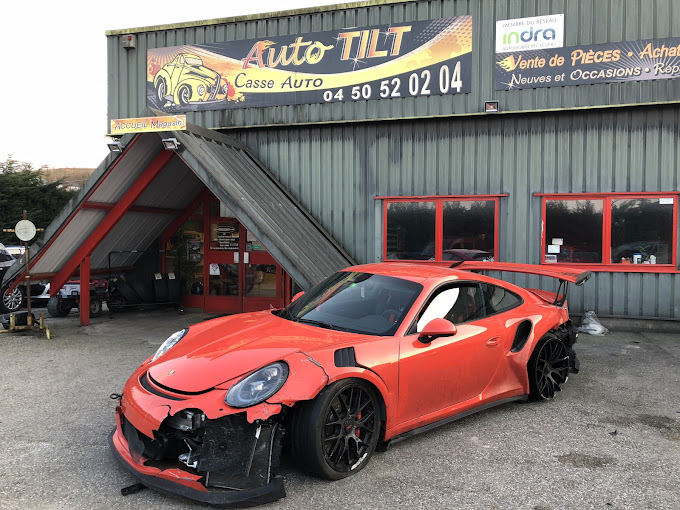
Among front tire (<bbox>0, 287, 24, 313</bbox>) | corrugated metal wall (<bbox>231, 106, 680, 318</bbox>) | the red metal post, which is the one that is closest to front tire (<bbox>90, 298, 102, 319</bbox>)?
the red metal post

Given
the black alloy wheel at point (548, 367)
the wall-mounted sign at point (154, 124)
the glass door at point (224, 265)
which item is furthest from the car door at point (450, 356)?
the glass door at point (224, 265)

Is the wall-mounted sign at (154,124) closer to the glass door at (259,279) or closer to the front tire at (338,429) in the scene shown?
the glass door at (259,279)

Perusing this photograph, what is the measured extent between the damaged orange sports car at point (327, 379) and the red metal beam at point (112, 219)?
529 centimetres

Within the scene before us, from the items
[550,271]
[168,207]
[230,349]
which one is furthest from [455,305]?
[168,207]

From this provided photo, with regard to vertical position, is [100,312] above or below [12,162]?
below

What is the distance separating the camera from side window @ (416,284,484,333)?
4383mm

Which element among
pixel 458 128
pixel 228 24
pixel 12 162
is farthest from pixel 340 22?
pixel 12 162

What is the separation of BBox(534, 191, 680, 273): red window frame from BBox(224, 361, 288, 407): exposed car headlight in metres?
7.32

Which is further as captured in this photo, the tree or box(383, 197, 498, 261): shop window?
the tree

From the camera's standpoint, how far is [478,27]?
10172 mm

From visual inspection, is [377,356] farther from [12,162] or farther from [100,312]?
[12,162]

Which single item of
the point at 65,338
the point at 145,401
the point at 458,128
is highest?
the point at 458,128

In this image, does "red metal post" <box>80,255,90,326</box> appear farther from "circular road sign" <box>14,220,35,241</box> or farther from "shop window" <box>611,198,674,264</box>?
"shop window" <box>611,198,674,264</box>

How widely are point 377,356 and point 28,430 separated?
3.06 meters
